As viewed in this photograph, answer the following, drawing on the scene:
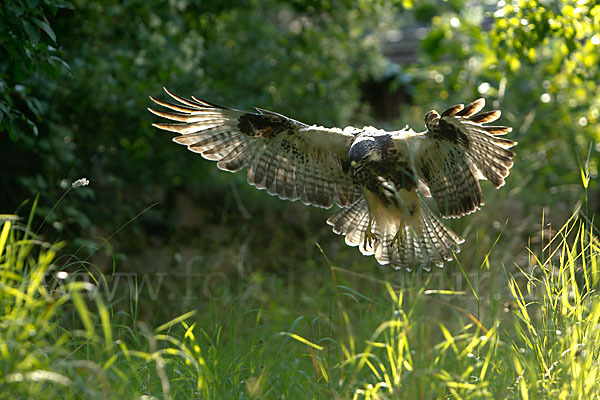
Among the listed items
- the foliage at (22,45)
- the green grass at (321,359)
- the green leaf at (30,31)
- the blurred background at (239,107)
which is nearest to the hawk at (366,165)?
the blurred background at (239,107)

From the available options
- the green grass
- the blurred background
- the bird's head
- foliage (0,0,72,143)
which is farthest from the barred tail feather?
foliage (0,0,72,143)

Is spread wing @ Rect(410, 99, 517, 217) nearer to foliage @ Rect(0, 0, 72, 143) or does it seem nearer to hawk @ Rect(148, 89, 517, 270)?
hawk @ Rect(148, 89, 517, 270)

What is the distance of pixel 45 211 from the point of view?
214 inches

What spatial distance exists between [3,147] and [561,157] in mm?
7343

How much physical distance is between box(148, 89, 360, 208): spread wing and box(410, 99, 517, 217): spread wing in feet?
2.11

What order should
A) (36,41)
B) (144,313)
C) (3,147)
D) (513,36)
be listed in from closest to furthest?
(36,41) < (513,36) < (3,147) < (144,313)

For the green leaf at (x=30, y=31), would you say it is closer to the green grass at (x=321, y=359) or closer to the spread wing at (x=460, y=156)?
the green grass at (x=321, y=359)

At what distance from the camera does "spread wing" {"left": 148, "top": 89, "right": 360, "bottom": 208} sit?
5.13 m

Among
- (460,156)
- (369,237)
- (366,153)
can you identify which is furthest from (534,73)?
(366,153)

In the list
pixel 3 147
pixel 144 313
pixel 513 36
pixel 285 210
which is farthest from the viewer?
pixel 285 210

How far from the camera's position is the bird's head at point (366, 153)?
179 inches

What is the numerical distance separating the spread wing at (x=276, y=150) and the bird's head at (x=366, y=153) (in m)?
0.43

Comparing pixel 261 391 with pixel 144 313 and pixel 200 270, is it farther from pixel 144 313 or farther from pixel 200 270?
pixel 200 270

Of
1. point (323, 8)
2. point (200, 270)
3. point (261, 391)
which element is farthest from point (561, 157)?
point (261, 391)
